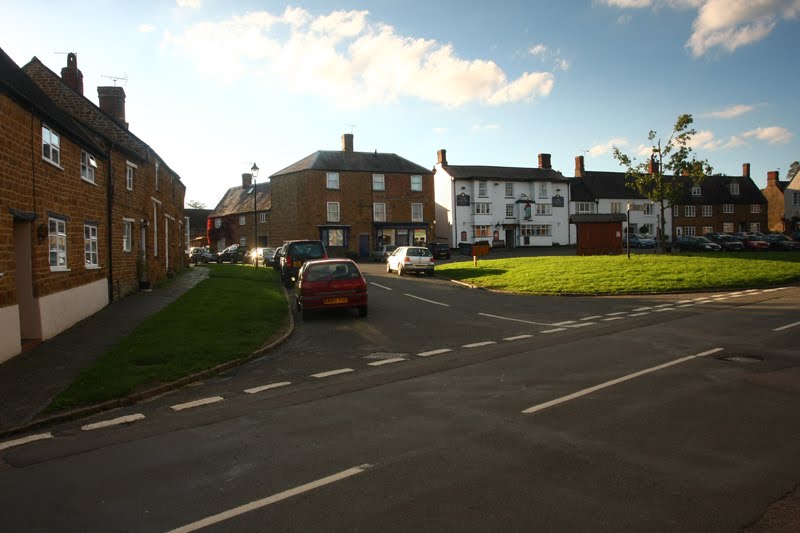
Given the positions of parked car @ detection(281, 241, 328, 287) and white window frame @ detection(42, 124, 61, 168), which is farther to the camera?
parked car @ detection(281, 241, 328, 287)


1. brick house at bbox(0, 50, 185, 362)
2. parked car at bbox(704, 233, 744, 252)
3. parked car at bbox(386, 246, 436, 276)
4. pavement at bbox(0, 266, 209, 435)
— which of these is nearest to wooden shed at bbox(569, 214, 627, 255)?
parked car at bbox(386, 246, 436, 276)

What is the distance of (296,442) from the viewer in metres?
5.57

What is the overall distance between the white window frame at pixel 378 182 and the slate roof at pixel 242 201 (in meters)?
11.6

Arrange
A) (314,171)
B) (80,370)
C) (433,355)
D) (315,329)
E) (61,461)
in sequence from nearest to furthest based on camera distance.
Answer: (61,461)
(80,370)
(433,355)
(315,329)
(314,171)

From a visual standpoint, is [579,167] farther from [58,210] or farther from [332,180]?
[58,210]

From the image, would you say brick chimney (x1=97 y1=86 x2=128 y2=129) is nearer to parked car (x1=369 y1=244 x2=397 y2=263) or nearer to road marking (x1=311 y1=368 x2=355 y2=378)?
road marking (x1=311 y1=368 x2=355 y2=378)

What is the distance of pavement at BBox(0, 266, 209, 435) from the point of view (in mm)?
7095

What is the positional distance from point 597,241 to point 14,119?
3031cm

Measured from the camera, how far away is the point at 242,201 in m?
66.1

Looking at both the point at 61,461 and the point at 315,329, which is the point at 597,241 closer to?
the point at 315,329

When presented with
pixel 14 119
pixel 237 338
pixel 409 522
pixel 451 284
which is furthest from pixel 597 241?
pixel 409 522

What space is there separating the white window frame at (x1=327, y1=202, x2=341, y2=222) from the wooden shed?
25500 millimetres

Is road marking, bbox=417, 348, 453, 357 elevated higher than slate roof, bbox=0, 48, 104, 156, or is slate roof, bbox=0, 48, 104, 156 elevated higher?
slate roof, bbox=0, 48, 104, 156

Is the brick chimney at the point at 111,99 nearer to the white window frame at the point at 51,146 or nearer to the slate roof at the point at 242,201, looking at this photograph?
the white window frame at the point at 51,146
